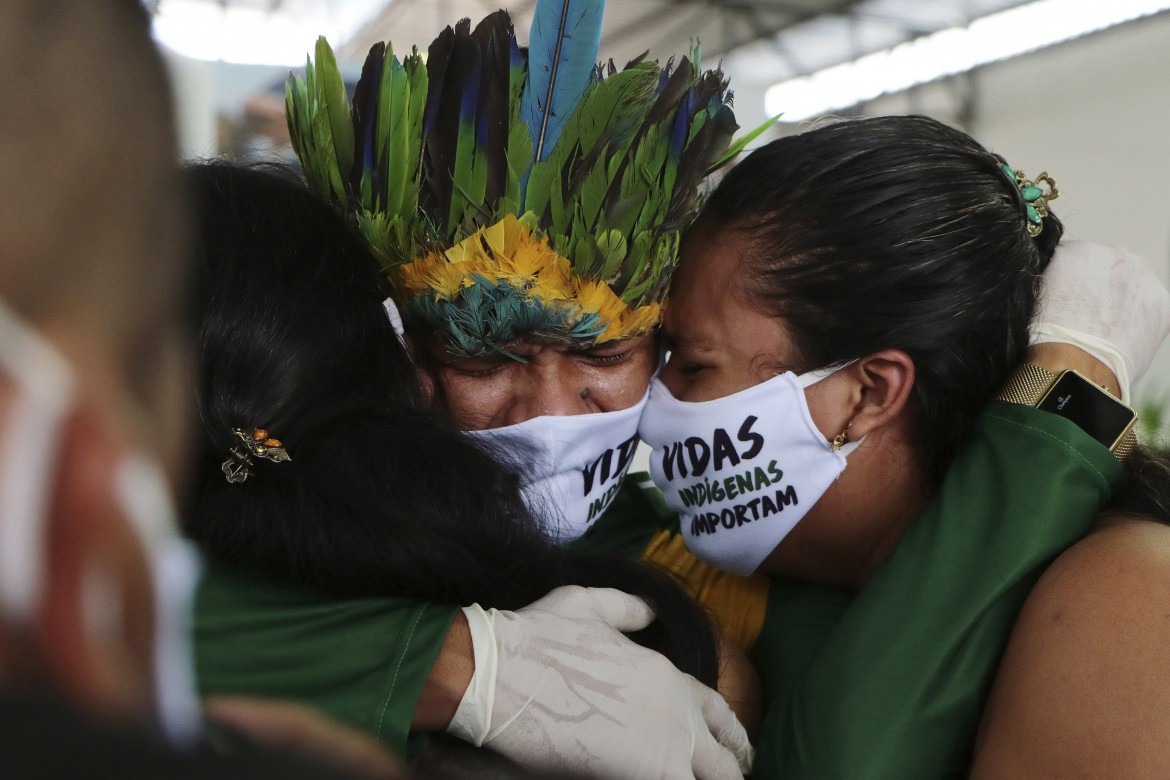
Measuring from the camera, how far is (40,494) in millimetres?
253

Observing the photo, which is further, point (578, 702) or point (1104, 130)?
point (1104, 130)

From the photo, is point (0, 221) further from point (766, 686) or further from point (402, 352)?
point (766, 686)

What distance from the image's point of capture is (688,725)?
134 cm

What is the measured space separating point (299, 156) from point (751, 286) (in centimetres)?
90

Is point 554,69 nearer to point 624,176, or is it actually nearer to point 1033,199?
point 624,176

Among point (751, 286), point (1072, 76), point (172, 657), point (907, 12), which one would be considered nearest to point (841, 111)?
point (907, 12)

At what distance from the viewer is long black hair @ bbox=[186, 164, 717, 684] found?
1.29m

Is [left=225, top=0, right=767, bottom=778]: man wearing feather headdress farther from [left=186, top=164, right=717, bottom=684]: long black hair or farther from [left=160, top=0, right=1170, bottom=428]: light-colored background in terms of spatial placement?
[left=160, top=0, right=1170, bottom=428]: light-colored background

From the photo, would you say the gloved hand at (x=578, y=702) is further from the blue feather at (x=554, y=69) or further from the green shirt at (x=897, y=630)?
the blue feather at (x=554, y=69)

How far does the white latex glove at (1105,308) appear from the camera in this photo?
180 centimetres

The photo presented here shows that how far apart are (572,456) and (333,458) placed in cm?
72

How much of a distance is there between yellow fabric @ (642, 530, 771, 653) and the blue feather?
34.5 inches

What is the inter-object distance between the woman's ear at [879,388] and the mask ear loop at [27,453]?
1758 millimetres

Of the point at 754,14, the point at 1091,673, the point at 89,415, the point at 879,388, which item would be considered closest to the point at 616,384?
the point at 879,388
